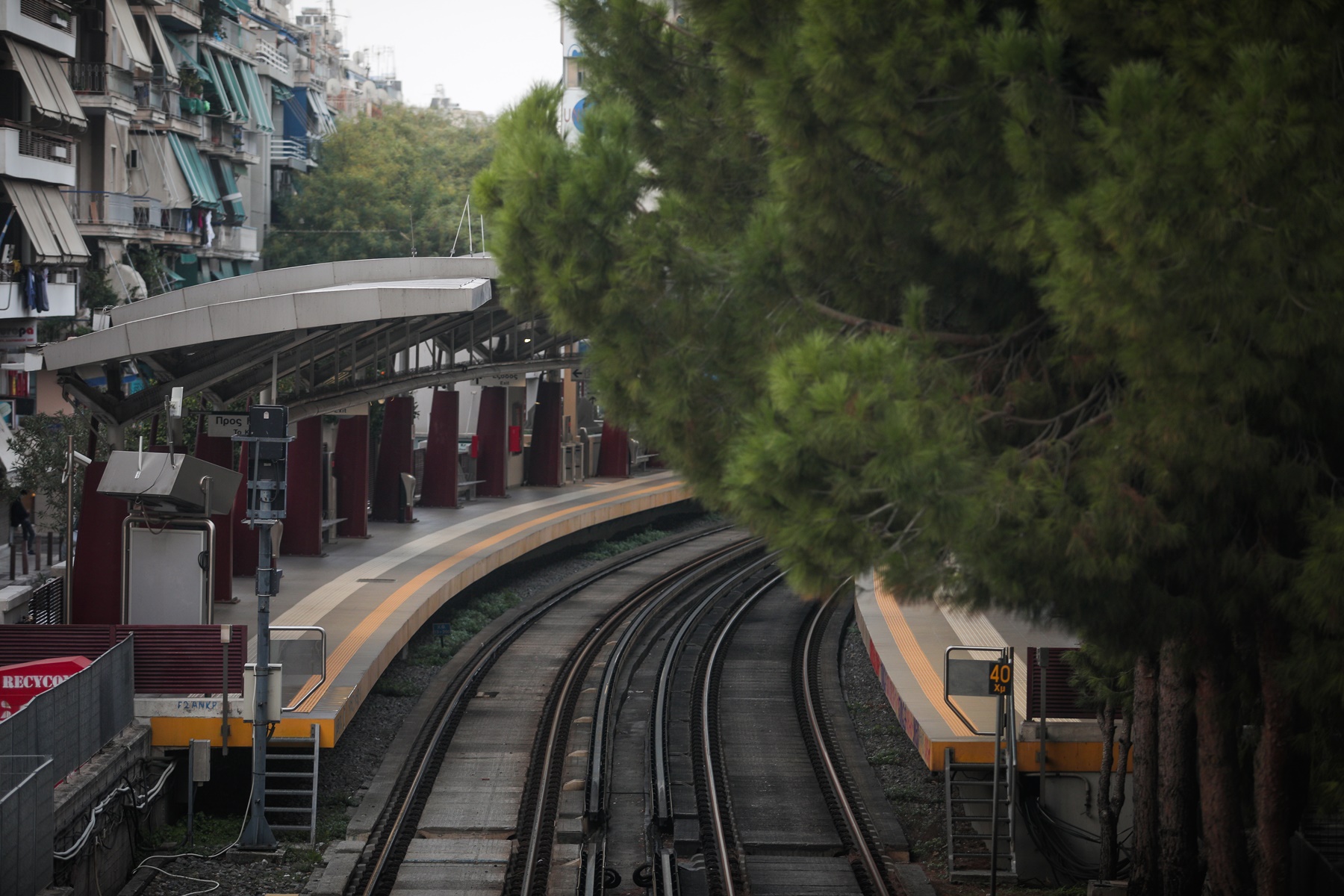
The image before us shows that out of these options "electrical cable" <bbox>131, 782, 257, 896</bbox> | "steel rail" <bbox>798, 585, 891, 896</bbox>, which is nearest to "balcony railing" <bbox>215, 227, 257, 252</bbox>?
"steel rail" <bbox>798, 585, 891, 896</bbox>

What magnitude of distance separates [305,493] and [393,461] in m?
5.40

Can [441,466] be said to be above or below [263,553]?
above

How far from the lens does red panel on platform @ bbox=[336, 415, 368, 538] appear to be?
992 inches

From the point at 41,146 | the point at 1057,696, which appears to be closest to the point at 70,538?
the point at 41,146

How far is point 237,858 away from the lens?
1248 centimetres

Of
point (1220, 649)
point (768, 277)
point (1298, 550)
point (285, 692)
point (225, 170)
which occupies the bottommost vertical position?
point (285, 692)

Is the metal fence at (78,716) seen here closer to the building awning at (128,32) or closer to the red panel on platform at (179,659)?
the red panel on platform at (179,659)

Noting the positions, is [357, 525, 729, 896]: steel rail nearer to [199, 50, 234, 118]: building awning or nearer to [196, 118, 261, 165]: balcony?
[196, 118, 261, 165]: balcony

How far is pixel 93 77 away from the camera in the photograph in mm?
33438

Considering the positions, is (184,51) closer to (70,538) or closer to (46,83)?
(46,83)

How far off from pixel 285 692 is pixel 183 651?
1570mm

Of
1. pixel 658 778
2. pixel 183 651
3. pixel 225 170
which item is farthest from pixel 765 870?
pixel 225 170

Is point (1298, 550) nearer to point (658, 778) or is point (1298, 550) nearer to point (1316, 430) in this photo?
point (1316, 430)

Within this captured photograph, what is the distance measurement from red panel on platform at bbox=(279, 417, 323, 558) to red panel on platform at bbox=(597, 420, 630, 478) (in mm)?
16592
